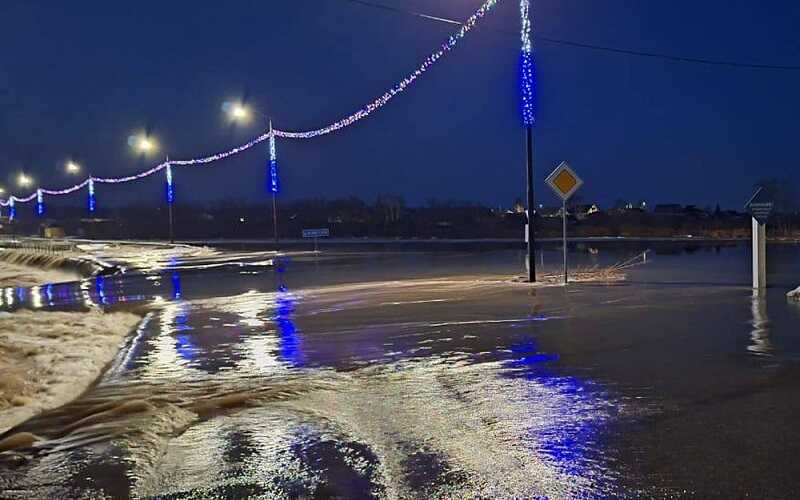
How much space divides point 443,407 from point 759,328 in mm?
6991

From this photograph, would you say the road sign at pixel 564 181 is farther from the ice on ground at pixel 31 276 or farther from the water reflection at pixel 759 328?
the ice on ground at pixel 31 276

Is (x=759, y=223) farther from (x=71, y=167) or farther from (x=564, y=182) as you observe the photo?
(x=71, y=167)

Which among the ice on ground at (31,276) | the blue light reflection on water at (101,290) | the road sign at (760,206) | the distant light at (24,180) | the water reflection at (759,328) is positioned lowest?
the ice on ground at (31,276)

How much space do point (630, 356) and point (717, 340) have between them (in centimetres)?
192

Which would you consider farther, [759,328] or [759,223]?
[759,223]

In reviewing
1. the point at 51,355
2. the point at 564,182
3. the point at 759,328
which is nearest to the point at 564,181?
the point at 564,182

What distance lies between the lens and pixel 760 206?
18.2 meters

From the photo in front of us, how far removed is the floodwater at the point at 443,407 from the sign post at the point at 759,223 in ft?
5.47

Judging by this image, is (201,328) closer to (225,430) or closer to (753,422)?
(225,430)

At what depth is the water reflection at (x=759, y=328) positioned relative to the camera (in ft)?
34.9

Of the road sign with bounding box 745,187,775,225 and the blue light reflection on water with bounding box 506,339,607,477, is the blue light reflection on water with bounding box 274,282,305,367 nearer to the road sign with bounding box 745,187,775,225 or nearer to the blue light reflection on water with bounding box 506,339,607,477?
the blue light reflection on water with bounding box 506,339,607,477

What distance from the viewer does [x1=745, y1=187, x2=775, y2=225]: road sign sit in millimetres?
18172

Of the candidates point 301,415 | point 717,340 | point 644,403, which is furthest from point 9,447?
point 717,340

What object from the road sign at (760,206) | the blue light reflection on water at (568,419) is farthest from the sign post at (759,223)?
the blue light reflection on water at (568,419)
